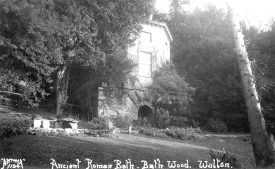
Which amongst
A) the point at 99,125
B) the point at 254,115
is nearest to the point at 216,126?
the point at 99,125

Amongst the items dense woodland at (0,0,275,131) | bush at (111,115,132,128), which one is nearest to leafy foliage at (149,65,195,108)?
dense woodland at (0,0,275,131)

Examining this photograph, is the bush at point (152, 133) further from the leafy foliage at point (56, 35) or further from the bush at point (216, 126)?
the bush at point (216, 126)

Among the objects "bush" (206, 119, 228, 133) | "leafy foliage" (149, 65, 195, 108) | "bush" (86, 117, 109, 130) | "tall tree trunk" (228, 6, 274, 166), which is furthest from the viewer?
"bush" (206, 119, 228, 133)

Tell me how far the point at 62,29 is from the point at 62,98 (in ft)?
18.5

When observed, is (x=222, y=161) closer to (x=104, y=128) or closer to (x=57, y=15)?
(x=104, y=128)

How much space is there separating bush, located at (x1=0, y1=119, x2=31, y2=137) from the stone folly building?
8.20 meters

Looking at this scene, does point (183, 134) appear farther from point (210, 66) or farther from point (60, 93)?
point (210, 66)

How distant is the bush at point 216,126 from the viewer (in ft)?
79.9

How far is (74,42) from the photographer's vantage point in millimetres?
20000

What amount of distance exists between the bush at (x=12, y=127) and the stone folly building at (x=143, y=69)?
8203mm

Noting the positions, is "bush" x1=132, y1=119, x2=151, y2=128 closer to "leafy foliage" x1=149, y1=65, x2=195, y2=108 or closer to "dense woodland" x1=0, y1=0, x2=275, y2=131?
"leafy foliage" x1=149, y1=65, x2=195, y2=108

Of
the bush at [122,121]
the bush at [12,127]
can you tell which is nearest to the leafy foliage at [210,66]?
the bush at [122,121]

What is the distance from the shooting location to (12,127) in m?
13.6

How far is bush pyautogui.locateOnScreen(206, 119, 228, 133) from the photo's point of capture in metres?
24.3
